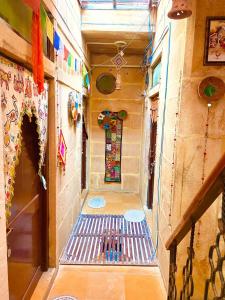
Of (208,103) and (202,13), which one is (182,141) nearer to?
(208,103)

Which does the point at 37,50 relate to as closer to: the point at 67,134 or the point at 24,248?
the point at 67,134

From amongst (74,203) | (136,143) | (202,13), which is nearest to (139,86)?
(136,143)

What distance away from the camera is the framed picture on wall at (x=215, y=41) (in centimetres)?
210

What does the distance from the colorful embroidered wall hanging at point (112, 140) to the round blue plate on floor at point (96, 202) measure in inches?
24.4

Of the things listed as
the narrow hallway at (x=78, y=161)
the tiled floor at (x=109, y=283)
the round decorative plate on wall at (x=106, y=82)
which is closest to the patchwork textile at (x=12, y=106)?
the narrow hallway at (x=78, y=161)

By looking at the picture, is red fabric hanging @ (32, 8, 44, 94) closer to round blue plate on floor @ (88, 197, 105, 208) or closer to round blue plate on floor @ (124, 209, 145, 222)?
round blue plate on floor @ (124, 209, 145, 222)

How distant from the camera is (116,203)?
5008 mm

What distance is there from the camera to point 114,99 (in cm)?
539

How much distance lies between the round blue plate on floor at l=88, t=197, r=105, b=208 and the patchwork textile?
10.5 feet

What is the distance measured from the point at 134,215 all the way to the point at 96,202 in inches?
36.0

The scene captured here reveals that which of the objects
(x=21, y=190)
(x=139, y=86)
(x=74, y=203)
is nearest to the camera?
(x=21, y=190)

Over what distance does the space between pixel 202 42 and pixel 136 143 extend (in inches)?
137

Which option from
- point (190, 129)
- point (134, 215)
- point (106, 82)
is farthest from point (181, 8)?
point (106, 82)

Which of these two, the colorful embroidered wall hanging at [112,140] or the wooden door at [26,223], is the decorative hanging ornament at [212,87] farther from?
the colorful embroidered wall hanging at [112,140]
